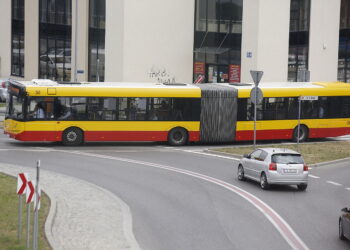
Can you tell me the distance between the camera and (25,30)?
57.7 metres

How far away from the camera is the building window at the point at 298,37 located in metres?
50.9

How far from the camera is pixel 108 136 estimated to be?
31.1 m

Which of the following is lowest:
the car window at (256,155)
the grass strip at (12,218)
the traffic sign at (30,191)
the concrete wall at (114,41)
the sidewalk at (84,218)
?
the sidewalk at (84,218)

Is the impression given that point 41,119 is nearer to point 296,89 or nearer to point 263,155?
point 296,89

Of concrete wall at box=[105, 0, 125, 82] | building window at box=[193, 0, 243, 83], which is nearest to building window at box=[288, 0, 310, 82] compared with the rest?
building window at box=[193, 0, 243, 83]

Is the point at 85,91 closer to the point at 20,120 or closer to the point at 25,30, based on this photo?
the point at 20,120

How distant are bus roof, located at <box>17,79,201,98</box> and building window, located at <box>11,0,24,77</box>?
93.9 ft

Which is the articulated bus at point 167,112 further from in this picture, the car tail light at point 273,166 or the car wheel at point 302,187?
the car tail light at point 273,166

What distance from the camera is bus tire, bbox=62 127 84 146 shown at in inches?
1209

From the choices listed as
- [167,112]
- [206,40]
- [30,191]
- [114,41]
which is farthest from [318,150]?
[114,41]

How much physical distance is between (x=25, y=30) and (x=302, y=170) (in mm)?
42174

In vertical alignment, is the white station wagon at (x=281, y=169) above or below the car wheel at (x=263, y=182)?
above

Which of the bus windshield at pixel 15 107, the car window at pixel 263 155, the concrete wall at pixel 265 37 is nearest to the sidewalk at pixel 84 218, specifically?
the car window at pixel 263 155

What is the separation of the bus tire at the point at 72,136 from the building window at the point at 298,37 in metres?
24.3
